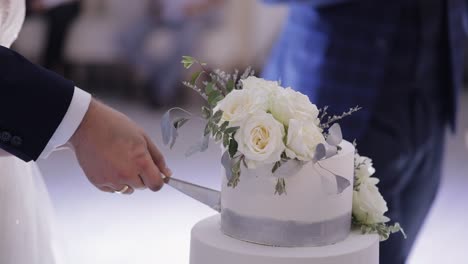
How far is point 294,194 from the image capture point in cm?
140

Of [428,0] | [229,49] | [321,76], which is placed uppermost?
[428,0]

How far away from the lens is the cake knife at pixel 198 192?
5.04 feet

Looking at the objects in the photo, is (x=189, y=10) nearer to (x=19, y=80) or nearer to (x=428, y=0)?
(x=428, y=0)

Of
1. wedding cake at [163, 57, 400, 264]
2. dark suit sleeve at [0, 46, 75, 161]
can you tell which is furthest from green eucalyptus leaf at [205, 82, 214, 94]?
dark suit sleeve at [0, 46, 75, 161]

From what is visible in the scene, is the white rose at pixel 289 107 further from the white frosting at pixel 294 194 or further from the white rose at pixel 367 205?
the white rose at pixel 367 205

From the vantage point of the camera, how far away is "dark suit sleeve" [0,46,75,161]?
1420mm

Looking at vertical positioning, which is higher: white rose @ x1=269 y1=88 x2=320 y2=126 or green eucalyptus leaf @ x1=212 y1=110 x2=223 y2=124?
white rose @ x1=269 y1=88 x2=320 y2=126

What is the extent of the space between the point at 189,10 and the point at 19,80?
5723 mm

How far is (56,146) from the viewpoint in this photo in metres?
1.49

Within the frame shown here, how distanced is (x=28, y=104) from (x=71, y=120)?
0.07 m

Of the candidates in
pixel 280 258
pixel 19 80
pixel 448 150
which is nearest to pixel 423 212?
pixel 280 258

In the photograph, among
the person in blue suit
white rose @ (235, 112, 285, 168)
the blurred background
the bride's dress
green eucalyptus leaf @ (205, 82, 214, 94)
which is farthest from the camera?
the blurred background

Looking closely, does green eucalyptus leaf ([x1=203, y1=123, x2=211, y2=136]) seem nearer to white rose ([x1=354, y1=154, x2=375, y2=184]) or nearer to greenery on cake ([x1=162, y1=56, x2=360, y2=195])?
greenery on cake ([x1=162, y1=56, x2=360, y2=195])

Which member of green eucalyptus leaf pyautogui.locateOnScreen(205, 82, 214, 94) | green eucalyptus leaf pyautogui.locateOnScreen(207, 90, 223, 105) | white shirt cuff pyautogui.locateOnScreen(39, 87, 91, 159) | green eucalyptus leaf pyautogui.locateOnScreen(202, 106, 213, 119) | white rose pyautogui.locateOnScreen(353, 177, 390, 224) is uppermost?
green eucalyptus leaf pyautogui.locateOnScreen(205, 82, 214, 94)
